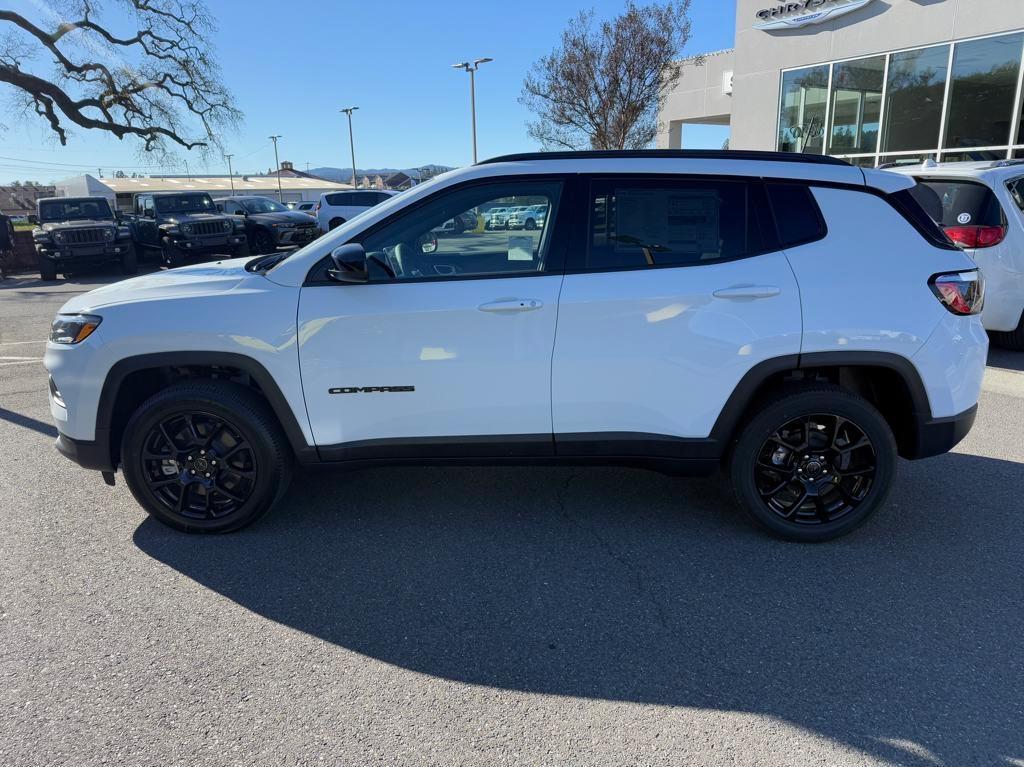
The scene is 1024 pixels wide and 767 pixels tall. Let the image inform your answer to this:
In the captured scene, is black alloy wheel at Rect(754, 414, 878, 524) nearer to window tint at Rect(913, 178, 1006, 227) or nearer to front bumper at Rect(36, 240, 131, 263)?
window tint at Rect(913, 178, 1006, 227)

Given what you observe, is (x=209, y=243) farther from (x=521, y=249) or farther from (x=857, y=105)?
(x=521, y=249)

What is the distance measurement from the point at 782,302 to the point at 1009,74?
14453 mm

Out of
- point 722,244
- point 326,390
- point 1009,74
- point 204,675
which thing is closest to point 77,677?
point 204,675

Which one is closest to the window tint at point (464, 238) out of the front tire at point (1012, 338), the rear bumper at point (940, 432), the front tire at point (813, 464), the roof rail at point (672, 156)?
the roof rail at point (672, 156)

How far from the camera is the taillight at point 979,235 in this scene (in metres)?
6.58

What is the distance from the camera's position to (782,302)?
3.31 meters

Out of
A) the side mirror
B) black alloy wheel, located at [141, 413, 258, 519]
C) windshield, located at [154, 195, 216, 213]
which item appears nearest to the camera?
the side mirror

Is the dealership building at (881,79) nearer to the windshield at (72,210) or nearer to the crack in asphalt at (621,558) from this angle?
the crack in asphalt at (621,558)

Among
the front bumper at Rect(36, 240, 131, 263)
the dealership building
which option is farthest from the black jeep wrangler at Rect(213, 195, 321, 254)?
the dealership building

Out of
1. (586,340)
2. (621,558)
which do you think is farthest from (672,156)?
(621,558)

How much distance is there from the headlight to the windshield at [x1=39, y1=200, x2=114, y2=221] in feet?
52.5

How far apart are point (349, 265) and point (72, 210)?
1735 cm

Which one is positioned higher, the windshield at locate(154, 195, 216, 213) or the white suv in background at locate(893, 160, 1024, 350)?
the windshield at locate(154, 195, 216, 213)

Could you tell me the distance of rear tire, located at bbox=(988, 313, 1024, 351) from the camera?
7.12 m
